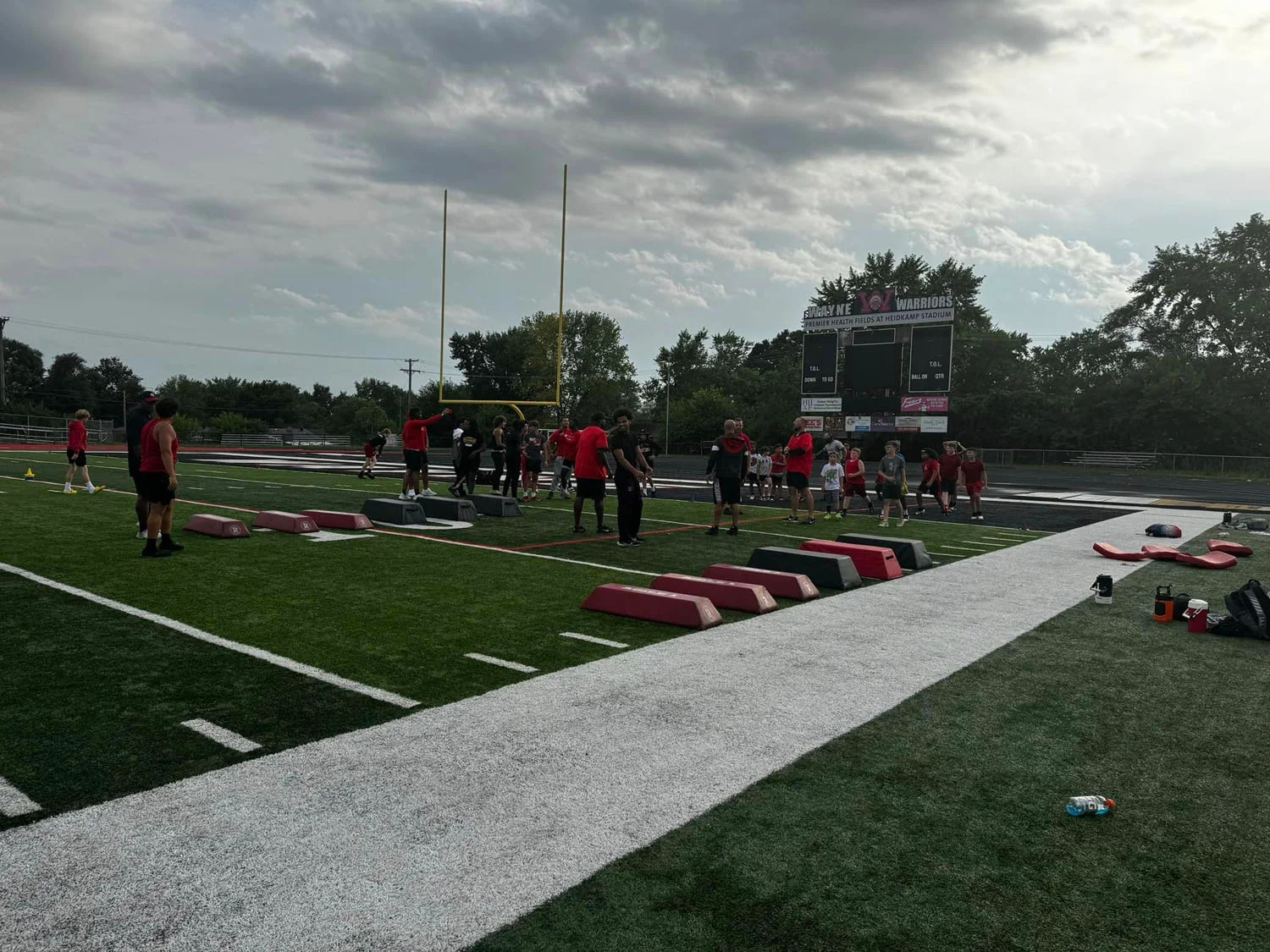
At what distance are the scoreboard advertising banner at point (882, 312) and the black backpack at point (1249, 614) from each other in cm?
3462

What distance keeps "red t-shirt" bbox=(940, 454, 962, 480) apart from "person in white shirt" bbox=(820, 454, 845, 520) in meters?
2.33

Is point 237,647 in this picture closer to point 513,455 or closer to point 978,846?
point 978,846

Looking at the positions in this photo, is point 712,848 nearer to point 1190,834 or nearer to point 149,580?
point 1190,834

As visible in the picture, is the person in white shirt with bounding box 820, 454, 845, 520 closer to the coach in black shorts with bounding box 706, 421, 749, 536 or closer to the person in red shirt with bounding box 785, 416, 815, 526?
the person in red shirt with bounding box 785, 416, 815, 526

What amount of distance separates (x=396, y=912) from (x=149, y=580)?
22.3ft

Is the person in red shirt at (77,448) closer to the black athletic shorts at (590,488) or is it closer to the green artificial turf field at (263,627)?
the green artificial turf field at (263,627)

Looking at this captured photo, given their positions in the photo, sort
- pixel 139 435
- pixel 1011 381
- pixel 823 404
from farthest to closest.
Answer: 1. pixel 1011 381
2. pixel 823 404
3. pixel 139 435

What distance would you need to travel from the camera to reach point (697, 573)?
9.83 meters

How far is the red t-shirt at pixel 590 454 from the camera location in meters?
12.2

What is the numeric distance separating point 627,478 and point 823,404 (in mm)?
33331

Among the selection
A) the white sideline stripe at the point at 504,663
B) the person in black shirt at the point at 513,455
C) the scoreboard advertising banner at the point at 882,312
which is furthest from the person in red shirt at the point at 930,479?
the scoreboard advertising banner at the point at 882,312

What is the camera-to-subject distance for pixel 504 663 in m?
5.88

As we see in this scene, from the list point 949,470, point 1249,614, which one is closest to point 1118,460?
point 949,470

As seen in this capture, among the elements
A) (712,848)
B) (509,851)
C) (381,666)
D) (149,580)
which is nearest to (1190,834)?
(712,848)
